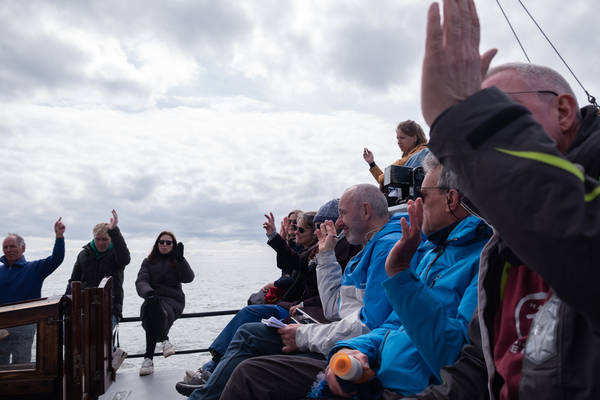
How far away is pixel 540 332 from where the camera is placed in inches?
32.4

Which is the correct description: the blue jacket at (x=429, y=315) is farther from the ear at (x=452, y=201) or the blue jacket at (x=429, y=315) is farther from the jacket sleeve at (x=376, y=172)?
the jacket sleeve at (x=376, y=172)

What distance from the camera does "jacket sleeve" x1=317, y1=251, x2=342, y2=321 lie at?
9.98 ft

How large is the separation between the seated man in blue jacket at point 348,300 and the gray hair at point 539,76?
1.44 metres

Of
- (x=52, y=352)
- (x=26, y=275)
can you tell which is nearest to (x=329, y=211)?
(x=52, y=352)

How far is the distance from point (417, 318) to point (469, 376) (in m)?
0.25

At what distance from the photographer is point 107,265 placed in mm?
5855

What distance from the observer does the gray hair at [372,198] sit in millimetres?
2932

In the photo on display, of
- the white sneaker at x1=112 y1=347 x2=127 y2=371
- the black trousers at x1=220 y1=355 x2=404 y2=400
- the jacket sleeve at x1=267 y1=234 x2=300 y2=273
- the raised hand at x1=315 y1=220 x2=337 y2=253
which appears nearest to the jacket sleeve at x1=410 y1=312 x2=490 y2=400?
the black trousers at x1=220 y1=355 x2=404 y2=400

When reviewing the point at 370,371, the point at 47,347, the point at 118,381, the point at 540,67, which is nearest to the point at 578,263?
the point at 540,67

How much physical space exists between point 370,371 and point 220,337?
2.27 m

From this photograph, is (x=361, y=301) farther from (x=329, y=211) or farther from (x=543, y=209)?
(x=543, y=209)

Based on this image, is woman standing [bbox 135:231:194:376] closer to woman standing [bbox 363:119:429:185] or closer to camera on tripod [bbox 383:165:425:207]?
woman standing [bbox 363:119:429:185]

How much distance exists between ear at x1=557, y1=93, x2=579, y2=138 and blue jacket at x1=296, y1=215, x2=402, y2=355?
1415 mm

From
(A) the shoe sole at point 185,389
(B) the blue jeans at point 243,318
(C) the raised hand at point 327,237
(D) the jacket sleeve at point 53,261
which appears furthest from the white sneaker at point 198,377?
(D) the jacket sleeve at point 53,261
